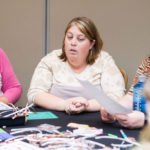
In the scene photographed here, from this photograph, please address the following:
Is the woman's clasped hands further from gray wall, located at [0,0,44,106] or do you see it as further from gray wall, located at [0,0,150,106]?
gray wall, located at [0,0,44,106]

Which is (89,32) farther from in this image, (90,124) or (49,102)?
(90,124)

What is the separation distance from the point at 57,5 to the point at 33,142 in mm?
2310

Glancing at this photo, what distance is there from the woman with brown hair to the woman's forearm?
0.5 inches

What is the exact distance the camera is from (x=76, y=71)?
1.71 meters

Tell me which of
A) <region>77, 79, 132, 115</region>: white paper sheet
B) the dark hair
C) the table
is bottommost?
the table

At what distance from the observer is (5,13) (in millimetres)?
2826

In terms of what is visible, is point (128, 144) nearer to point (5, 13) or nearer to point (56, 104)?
point (56, 104)

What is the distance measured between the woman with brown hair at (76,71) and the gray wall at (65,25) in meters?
0.88

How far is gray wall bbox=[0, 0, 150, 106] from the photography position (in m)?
2.51

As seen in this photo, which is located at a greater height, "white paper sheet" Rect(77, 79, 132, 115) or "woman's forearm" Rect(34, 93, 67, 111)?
"white paper sheet" Rect(77, 79, 132, 115)

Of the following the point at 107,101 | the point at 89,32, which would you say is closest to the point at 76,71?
the point at 89,32

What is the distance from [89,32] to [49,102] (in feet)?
2.10

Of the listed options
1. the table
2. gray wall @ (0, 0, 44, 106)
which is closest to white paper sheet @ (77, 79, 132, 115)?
the table

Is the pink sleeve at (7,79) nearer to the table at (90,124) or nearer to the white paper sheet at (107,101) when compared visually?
the table at (90,124)
